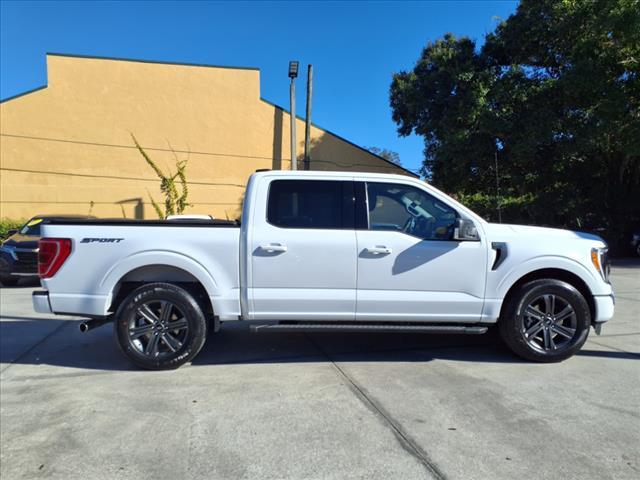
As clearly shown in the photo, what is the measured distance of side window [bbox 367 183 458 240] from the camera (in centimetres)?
466

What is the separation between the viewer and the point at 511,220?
1689 centimetres

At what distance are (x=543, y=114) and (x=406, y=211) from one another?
473 inches

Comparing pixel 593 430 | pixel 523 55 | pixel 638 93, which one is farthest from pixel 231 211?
pixel 593 430

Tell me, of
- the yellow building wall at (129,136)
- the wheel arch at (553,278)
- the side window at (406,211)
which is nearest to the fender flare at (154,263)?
the side window at (406,211)

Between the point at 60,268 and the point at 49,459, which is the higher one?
the point at 60,268

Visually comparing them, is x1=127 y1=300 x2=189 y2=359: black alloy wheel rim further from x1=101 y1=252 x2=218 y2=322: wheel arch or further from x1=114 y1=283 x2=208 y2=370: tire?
x1=101 y1=252 x2=218 y2=322: wheel arch

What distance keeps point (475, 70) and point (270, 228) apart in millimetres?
14206

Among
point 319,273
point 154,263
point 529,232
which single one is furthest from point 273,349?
point 529,232

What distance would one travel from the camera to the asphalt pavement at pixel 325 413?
2.85 meters

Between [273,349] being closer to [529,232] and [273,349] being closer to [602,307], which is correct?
[529,232]

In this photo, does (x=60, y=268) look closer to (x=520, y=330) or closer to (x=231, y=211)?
(x=520, y=330)

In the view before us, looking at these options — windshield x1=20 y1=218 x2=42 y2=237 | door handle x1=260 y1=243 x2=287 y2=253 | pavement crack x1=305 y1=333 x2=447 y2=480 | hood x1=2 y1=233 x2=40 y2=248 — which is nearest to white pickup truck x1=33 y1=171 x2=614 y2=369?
door handle x1=260 y1=243 x2=287 y2=253

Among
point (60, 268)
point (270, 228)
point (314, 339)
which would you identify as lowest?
point (314, 339)

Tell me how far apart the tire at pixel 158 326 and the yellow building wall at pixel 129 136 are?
1640 cm
